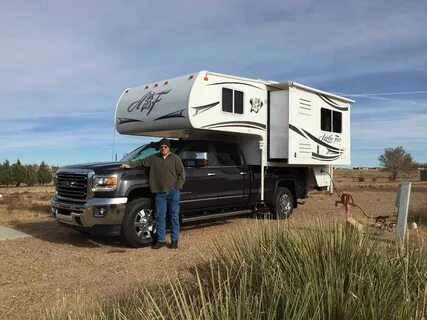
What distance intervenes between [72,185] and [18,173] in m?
51.5

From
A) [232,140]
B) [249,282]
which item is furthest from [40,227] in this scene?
[249,282]

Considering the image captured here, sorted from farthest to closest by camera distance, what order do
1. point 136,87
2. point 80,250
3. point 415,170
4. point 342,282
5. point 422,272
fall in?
point 415,170
point 136,87
point 80,250
point 422,272
point 342,282

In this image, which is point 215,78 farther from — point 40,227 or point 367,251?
point 367,251

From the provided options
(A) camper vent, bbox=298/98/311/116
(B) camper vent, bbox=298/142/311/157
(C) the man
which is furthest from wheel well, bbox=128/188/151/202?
(A) camper vent, bbox=298/98/311/116

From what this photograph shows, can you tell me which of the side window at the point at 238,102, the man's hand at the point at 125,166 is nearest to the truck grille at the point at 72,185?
the man's hand at the point at 125,166

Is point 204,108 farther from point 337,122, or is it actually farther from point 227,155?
point 337,122

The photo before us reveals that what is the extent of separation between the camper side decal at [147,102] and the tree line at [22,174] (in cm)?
4854

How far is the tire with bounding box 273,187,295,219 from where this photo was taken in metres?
13.1

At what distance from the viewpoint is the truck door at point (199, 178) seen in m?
10.6

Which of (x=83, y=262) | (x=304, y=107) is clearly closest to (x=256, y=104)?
(x=304, y=107)

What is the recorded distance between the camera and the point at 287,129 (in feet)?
41.1

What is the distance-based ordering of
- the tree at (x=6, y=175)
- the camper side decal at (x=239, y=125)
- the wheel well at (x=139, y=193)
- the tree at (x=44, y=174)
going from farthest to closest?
the tree at (x=44, y=174) → the tree at (x=6, y=175) → the camper side decal at (x=239, y=125) → the wheel well at (x=139, y=193)

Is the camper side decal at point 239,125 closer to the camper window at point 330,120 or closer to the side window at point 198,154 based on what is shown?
the side window at point 198,154

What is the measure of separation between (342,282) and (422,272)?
3.05 ft
